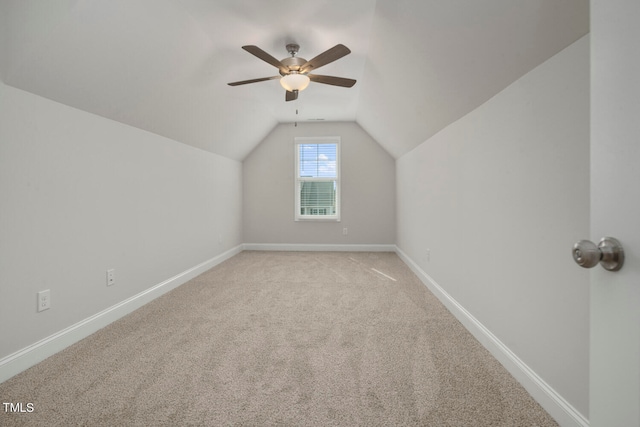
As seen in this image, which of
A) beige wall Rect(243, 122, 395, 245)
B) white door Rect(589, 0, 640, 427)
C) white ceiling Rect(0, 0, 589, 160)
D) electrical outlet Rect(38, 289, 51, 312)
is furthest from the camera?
beige wall Rect(243, 122, 395, 245)

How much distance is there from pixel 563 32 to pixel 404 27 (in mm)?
1037

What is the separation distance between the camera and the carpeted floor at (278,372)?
133 cm

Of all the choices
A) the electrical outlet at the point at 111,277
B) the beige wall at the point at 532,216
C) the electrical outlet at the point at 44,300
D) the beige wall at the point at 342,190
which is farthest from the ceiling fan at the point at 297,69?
the beige wall at the point at 342,190

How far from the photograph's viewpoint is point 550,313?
1.33m

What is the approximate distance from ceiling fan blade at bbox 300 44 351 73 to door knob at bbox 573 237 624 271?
1.93 metres

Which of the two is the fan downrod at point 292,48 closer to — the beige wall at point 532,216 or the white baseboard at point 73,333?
→ the beige wall at point 532,216

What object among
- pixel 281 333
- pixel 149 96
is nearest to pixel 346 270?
pixel 281 333

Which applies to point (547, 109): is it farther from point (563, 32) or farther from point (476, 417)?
point (476, 417)

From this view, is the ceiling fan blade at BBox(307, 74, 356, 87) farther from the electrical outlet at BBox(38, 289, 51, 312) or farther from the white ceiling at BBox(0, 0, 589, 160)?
the electrical outlet at BBox(38, 289, 51, 312)

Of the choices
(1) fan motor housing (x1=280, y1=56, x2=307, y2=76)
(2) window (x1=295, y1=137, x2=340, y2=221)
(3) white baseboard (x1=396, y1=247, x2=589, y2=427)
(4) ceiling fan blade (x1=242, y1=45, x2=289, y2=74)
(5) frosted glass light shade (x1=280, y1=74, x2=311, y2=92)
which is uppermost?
(1) fan motor housing (x1=280, y1=56, x2=307, y2=76)

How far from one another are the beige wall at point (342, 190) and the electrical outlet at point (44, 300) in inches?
141

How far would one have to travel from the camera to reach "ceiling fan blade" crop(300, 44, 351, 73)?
6.84ft

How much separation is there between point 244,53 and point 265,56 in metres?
0.60

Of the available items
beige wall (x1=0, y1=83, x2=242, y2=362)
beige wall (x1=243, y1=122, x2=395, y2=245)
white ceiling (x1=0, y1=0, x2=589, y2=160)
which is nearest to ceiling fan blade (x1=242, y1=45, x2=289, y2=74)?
white ceiling (x1=0, y1=0, x2=589, y2=160)
